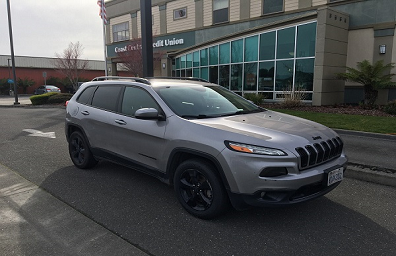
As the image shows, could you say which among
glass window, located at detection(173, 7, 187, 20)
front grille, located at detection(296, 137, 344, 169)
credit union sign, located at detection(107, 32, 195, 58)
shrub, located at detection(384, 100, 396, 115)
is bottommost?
shrub, located at detection(384, 100, 396, 115)

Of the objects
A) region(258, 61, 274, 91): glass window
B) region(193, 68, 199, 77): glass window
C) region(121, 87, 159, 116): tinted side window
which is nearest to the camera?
region(121, 87, 159, 116): tinted side window

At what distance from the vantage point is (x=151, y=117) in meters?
3.75

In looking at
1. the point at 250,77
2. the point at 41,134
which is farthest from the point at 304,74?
the point at 41,134

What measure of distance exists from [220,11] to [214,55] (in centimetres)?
391

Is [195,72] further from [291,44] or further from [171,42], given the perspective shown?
[291,44]

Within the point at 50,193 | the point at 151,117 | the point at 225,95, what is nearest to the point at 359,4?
the point at 225,95

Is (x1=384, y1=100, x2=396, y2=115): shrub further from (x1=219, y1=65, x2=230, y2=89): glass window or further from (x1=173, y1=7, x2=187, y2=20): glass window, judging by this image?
(x1=173, y1=7, x2=187, y2=20): glass window

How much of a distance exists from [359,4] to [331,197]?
1381 cm

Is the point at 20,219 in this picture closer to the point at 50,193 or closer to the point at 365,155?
the point at 50,193

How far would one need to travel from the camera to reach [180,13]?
78.4ft

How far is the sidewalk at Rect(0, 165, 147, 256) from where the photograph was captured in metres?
2.91

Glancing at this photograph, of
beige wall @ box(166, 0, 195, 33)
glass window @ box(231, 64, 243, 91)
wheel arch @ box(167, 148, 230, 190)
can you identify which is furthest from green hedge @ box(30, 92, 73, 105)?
wheel arch @ box(167, 148, 230, 190)

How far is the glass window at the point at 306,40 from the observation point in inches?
546

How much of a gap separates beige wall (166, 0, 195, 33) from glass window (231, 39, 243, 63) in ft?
21.4
